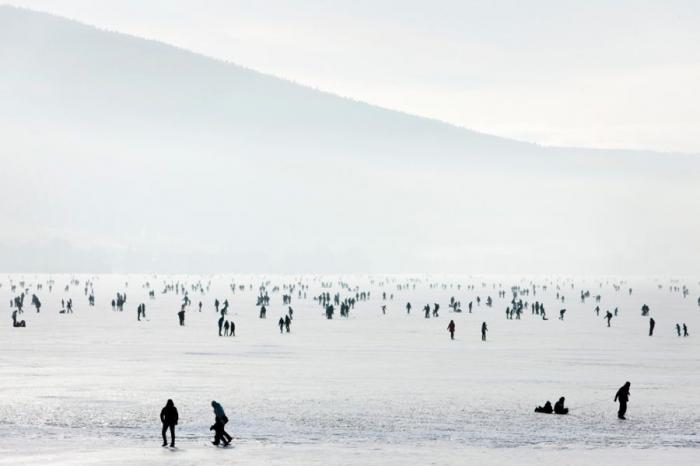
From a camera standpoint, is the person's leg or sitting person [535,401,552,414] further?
sitting person [535,401,552,414]

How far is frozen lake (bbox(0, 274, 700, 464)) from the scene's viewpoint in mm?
24828

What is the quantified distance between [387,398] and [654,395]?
9.02 meters

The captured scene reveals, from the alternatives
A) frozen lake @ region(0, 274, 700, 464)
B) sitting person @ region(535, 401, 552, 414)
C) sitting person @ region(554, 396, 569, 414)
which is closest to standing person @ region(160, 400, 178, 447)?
frozen lake @ region(0, 274, 700, 464)

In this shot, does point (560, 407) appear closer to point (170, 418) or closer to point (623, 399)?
point (623, 399)

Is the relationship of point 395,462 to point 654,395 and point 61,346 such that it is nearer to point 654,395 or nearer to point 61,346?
point 654,395

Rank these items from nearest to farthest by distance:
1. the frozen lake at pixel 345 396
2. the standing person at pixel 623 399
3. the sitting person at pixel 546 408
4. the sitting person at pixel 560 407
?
1. the frozen lake at pixel 345 396
2. the standing person at pixel 623 399
3. the sitting person at pixel 560 407
4. the sitting person at pixel 546 408

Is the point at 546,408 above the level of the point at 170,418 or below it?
below

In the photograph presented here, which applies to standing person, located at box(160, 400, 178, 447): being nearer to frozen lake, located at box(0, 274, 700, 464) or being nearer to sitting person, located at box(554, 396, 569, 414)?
frozen lake, located at box(0, 274, 700, 464)

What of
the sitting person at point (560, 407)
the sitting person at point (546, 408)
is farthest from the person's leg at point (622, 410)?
the sitting person at point (546, 408)

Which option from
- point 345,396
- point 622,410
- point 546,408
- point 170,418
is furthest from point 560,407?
point 170,418

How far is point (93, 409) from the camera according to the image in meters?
30.3

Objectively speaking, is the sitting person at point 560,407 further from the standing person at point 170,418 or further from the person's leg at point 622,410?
the standing person at point 170,418

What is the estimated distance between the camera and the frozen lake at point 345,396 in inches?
977

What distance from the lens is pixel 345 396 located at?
33938mm
